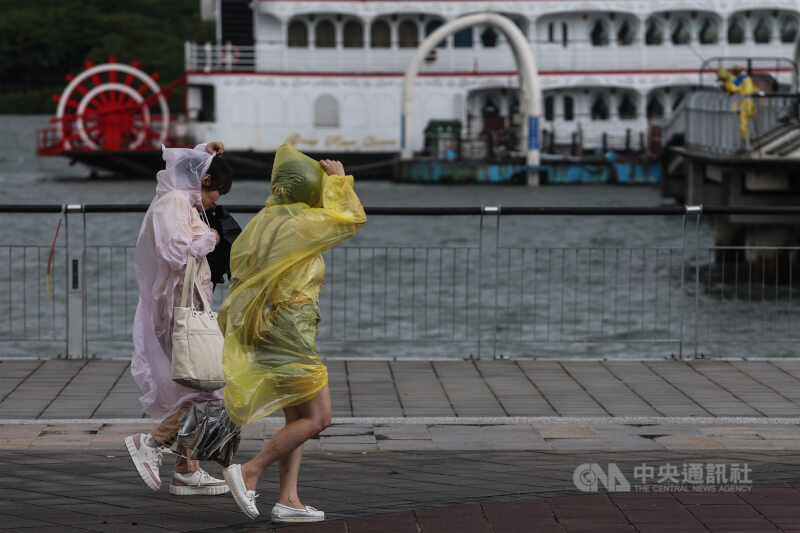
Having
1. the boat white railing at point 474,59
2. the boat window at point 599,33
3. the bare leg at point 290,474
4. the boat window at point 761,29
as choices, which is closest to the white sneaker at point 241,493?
the bare leg at point 290,474

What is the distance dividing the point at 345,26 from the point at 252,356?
146 feet

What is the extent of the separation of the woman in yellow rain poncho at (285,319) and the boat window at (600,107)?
144 feet

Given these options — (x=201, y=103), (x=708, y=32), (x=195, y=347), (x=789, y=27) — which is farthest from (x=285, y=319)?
(x=789, y=27)

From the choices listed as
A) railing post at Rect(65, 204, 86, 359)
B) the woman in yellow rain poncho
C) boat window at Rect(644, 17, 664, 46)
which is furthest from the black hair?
Result: boat window at Rect(644, 17, 664, 46)

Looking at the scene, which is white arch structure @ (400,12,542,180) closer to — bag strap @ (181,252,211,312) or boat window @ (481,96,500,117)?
boat window @ (481,96,500,117)

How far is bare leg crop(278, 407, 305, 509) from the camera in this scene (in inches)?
234

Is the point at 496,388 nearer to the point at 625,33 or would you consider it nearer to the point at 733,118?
the point at 733,118

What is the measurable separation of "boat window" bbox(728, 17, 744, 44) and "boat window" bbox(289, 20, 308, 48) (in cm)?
1406

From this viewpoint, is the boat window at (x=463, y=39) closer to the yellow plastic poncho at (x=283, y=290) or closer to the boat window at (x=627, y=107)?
the boat window at (x=627, y=107)

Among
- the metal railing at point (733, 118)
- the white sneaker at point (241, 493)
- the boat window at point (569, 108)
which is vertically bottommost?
the white sneaker at point (241, 493)

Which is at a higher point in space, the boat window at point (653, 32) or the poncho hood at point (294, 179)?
the boat window at point (653, 32)

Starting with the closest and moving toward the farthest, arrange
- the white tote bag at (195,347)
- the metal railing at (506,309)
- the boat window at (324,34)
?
1. the white tote bag at (195,347)
2. the metal railing at (506,309)
3. the boat window at (324,34)

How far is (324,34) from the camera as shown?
4975 cm

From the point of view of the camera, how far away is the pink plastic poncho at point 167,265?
256 inches
